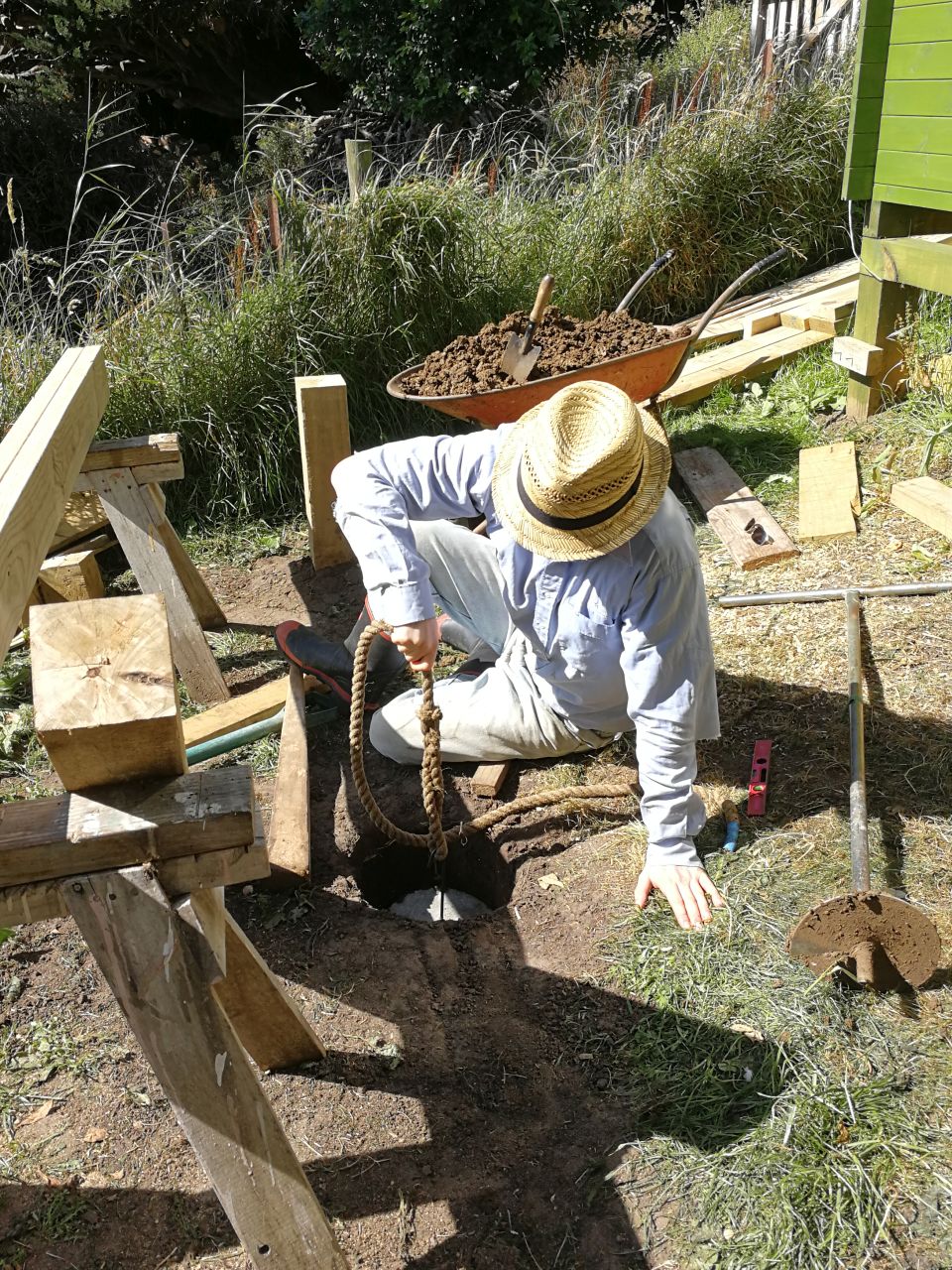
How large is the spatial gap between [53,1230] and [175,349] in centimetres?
447

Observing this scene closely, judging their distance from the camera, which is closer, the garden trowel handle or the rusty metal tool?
the rusty metal tool

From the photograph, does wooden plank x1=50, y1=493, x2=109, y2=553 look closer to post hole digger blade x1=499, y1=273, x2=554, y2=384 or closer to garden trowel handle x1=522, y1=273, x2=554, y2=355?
post hole digger blade x1=499, y1=273, x2=554, y2=384

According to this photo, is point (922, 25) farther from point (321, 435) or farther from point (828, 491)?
point (321, 435)

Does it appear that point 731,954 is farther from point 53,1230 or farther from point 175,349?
point 175,349

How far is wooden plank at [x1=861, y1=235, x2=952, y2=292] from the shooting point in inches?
193

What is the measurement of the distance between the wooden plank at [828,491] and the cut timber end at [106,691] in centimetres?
409

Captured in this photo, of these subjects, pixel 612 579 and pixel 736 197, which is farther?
pixel 736 197

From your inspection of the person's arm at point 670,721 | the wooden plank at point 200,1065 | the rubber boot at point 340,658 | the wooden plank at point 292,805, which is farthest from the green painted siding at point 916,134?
the wooden plank at point 200,1065

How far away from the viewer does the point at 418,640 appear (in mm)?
2789

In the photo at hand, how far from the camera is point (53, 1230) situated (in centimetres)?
213

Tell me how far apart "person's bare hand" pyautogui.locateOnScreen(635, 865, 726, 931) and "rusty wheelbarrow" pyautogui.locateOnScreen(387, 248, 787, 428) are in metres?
2.27

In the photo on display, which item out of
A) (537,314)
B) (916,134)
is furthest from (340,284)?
(916,134)

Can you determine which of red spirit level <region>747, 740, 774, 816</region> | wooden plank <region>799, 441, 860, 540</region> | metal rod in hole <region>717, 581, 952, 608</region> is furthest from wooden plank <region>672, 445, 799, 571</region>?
red spirit level <region>747, 740, 774, 816</region>

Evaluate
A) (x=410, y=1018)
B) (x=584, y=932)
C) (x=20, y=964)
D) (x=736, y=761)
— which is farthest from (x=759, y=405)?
(x=20, y=964)
